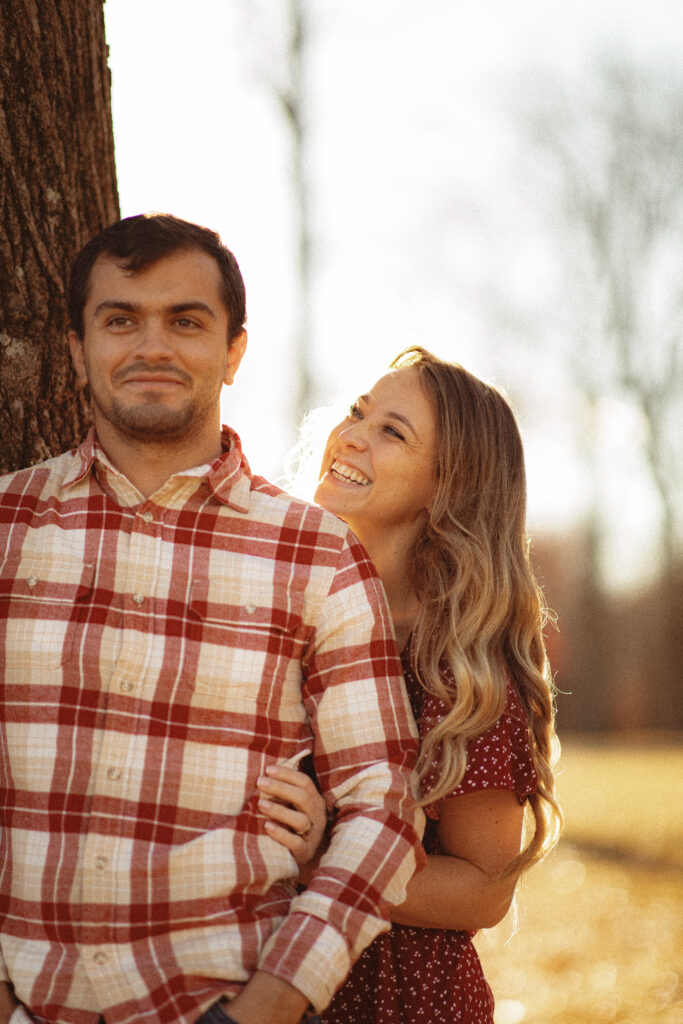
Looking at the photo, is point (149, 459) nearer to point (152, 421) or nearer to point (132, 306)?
point (152, 421)

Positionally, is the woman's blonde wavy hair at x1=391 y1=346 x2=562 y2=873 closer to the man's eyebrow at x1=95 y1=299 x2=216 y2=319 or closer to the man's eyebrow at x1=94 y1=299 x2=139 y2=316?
the man's eyebrow at x1=95 y1=299 x2=216 y2=319

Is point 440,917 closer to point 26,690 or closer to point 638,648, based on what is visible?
point 26,690

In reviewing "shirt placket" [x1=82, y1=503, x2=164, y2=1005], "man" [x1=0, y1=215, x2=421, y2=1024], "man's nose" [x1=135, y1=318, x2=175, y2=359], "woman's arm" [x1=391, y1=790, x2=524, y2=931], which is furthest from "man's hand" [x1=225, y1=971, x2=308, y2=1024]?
"man's nose" [x1=135, y1=318, x2=175, y2=359]

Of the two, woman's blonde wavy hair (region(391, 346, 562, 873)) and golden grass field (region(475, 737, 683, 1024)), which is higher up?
woman's blonde wavy hair (region(391, 346, 562, 873))

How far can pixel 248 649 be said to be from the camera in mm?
2461

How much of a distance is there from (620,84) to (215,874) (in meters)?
17.4

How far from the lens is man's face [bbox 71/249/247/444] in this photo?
2496mm

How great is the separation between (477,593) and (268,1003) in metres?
1.23

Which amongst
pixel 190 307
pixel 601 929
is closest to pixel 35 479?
pixel 190 307

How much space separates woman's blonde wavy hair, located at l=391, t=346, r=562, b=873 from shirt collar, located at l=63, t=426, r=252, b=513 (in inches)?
26.9

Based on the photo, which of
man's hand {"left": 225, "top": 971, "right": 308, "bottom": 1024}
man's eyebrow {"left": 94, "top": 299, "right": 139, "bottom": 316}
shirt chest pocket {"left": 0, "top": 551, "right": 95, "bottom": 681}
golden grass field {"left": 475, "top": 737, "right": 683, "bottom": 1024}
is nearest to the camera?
man's hand {"left": 225, "top": 971, "right": 308, "bottom": 1024}

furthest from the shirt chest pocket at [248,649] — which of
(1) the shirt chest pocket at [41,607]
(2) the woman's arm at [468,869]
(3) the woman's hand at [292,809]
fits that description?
(2) the woman's arm at [468,869]

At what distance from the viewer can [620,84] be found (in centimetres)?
1733

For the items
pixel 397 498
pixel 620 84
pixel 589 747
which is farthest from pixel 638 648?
pixel 397 498
